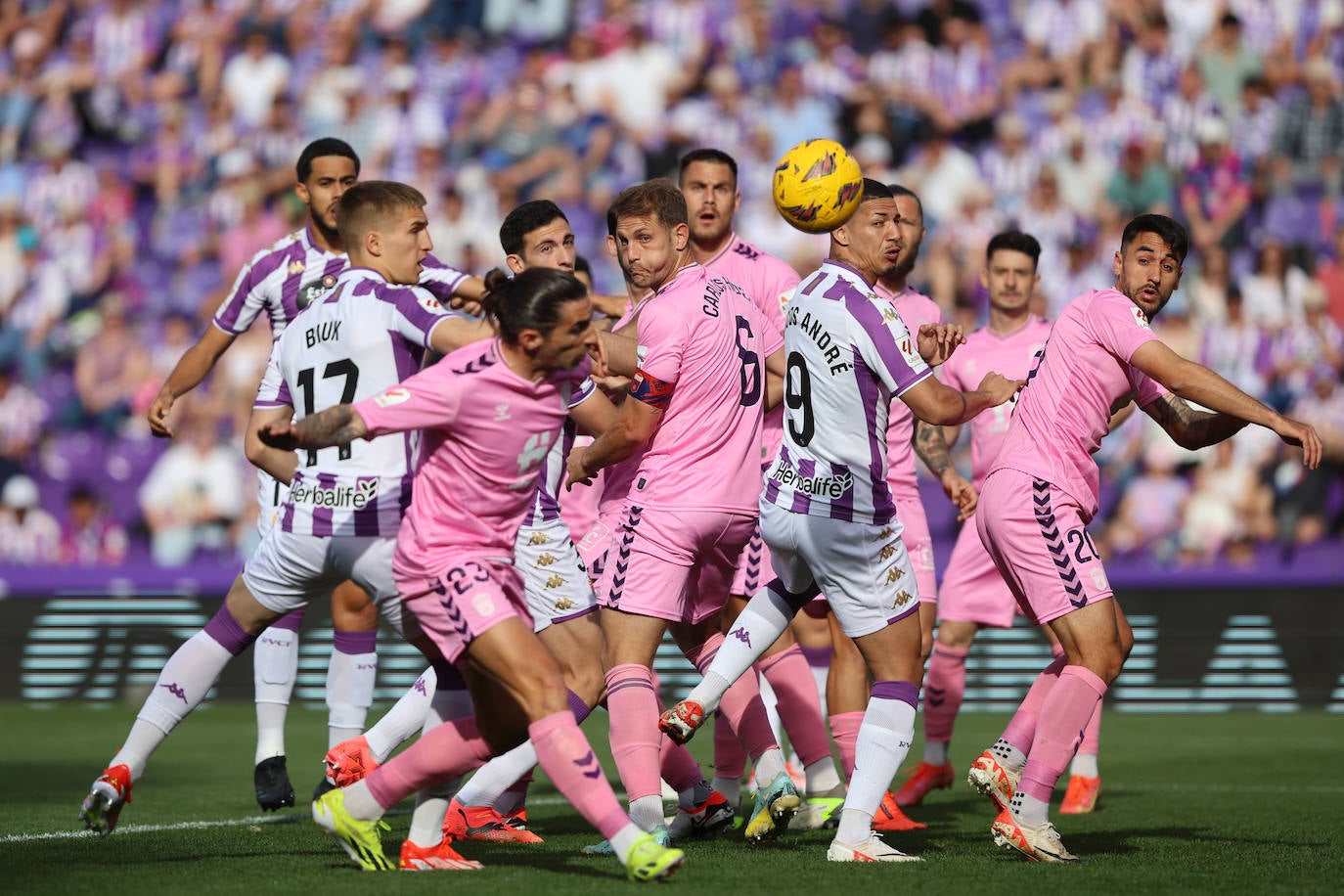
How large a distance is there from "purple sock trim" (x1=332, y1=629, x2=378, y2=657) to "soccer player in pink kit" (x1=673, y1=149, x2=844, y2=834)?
1.89 meters

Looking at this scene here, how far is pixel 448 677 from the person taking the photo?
261 inches

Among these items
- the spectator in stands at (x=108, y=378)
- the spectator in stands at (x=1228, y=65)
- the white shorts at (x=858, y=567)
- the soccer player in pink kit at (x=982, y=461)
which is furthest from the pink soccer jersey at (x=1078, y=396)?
the spectator in stands at (x=108, y=378)

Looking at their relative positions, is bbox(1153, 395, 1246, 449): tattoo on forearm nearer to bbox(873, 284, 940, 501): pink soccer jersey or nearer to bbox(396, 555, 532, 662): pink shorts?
bbox(873, 284, 940, 501): pink soccer jersey

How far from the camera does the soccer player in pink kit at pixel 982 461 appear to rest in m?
9.69

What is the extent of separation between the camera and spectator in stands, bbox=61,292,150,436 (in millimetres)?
18938

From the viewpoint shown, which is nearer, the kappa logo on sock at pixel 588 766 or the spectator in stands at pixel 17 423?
the kappa logo on sock at pixel 588 766

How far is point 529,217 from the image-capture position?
26.3 ft

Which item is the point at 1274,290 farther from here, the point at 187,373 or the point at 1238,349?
the point at 187,373

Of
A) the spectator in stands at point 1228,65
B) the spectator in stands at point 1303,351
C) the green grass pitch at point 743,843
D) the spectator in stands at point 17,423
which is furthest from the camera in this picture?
the spectator in stands at point 1228,65

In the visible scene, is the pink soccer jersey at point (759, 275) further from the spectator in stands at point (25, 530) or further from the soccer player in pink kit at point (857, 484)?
the spectator in stands at point (25, 530)

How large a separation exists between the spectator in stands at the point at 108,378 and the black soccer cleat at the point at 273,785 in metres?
10.8

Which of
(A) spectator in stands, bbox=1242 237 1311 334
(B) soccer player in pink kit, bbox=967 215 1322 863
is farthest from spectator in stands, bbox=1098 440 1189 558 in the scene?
(B) soccer player in pink kit, bbox=967 215 1322 863

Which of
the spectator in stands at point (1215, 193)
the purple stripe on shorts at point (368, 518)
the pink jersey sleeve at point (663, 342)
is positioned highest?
the spectator in stands at point (1215, 193)

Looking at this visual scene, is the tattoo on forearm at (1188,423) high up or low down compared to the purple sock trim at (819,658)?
up
